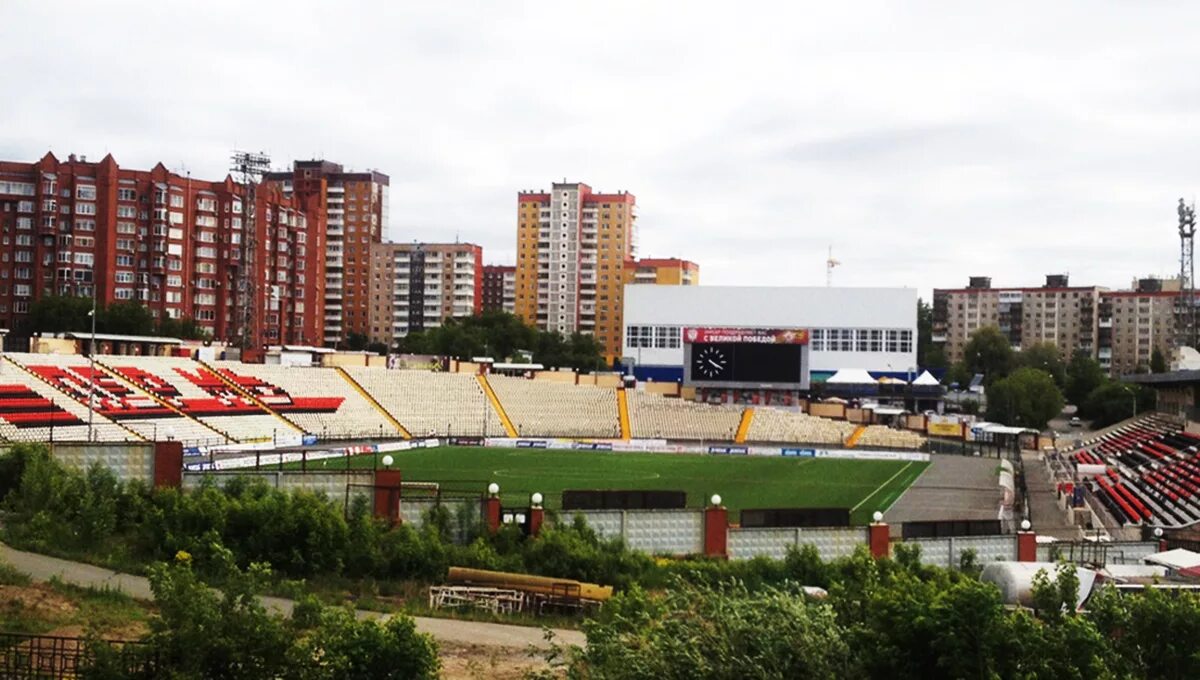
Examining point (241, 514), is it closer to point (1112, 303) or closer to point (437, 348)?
point (437, 348)

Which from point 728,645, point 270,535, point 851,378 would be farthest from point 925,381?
point 728,645

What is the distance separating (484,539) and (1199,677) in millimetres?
15091

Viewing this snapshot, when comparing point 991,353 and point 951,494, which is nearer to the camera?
point 951,494

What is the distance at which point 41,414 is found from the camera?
186ft

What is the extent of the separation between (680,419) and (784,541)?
60.9 m

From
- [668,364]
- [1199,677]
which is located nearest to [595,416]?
[668,364]

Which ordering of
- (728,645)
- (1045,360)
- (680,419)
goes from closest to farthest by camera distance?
1. (728,645)
2. (680,419)
3. (1045,360)

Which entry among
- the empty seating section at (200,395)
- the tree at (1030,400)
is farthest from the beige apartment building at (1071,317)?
the empty seating section at (200,395)

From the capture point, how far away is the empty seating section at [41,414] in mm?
54406

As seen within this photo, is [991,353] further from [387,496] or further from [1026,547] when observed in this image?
[387,496]

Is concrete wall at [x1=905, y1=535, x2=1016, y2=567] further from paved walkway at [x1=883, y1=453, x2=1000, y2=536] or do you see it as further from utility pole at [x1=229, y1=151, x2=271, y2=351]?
utility pole at [x1=229, y1=151, x2=271, y2=351]

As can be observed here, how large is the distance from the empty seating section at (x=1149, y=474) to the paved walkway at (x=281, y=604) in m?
26.5

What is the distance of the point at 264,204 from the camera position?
117 meters

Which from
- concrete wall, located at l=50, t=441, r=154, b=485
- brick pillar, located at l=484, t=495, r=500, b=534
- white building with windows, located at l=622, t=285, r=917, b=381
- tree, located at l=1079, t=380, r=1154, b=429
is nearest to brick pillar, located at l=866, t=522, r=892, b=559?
brick pillar, located at l=484, t=495, r=500, b=534
